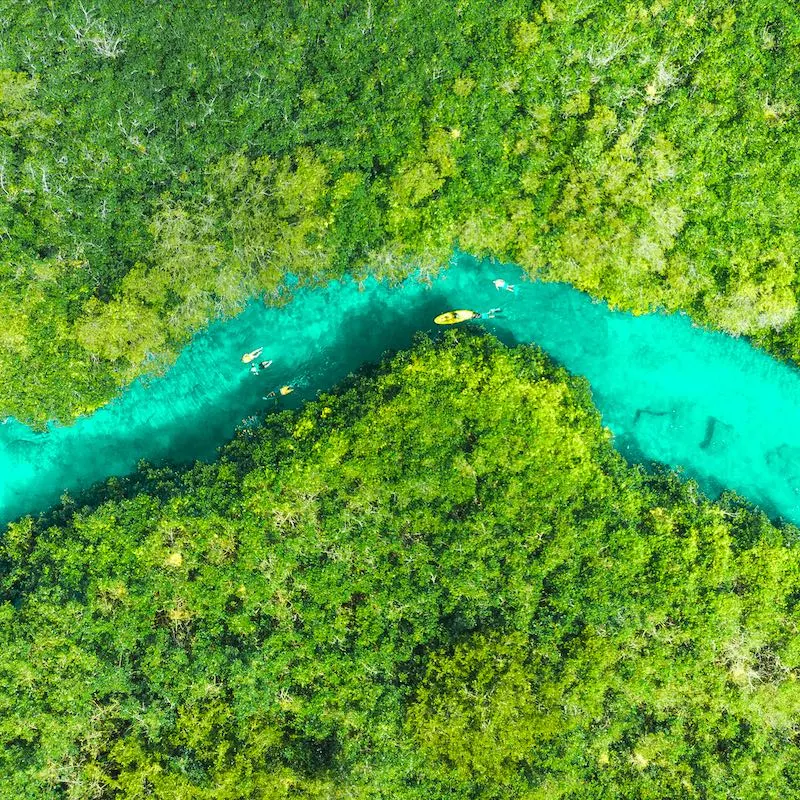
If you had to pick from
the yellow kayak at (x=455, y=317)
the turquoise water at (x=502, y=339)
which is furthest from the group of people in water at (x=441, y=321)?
the turquoise water at (x=502, y=339)

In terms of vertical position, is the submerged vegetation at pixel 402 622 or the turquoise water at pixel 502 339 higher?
the turquoise water at pixel 502 339

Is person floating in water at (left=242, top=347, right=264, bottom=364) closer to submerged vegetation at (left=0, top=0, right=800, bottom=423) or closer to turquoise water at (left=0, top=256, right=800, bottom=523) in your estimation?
turquoise water at (left=0, top=256, right=800, bottom=523)

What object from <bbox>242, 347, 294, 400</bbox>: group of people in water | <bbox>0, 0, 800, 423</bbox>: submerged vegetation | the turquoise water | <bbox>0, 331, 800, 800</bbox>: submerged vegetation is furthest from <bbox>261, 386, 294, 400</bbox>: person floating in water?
<bbox>0, 0, 800, 423</bbox>: submerged vegetation

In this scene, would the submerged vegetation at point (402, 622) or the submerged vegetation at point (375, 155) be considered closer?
the submerged vegetation at point (402, 622)

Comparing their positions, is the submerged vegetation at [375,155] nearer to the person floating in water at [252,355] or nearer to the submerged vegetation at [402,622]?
the person floating in water at [252,355]

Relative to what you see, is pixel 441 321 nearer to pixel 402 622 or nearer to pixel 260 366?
pixel 260 366

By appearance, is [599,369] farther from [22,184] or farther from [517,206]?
[22,184]

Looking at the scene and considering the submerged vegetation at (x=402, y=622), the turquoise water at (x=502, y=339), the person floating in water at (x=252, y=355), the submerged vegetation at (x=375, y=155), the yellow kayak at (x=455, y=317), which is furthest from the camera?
the person floating in water at (x=252, y=355)
